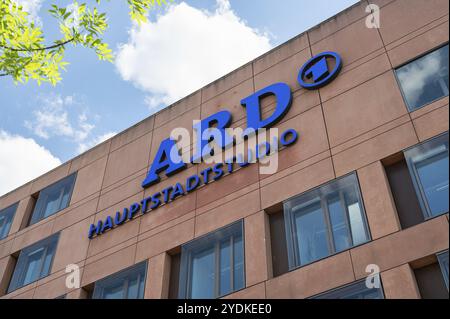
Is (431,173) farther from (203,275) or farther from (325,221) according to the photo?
(203,275)

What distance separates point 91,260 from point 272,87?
10.7m

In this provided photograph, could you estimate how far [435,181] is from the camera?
17.5 metres

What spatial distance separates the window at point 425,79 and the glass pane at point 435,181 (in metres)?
2.15

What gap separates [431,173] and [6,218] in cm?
2438

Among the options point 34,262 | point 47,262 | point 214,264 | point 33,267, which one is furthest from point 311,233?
point 34,262

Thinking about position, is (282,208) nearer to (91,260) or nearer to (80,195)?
(91,260)

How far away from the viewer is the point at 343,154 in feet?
65.0

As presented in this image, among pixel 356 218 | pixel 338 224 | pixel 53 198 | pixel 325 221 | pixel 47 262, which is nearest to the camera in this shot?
pixel 356 218

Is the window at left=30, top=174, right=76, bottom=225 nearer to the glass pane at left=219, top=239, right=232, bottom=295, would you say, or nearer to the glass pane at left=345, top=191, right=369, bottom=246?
the glass pane at left=219, top=239, right=232, bottom=295

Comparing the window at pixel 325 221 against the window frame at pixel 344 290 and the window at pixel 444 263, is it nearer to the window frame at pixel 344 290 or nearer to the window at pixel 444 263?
the window frame at pixel 344 290

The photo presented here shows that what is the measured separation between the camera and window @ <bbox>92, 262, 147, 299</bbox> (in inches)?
896

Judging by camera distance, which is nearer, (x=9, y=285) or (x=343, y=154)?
(x=343, y=154)

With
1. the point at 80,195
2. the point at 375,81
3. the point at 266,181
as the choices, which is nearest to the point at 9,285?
the point at 80,195
